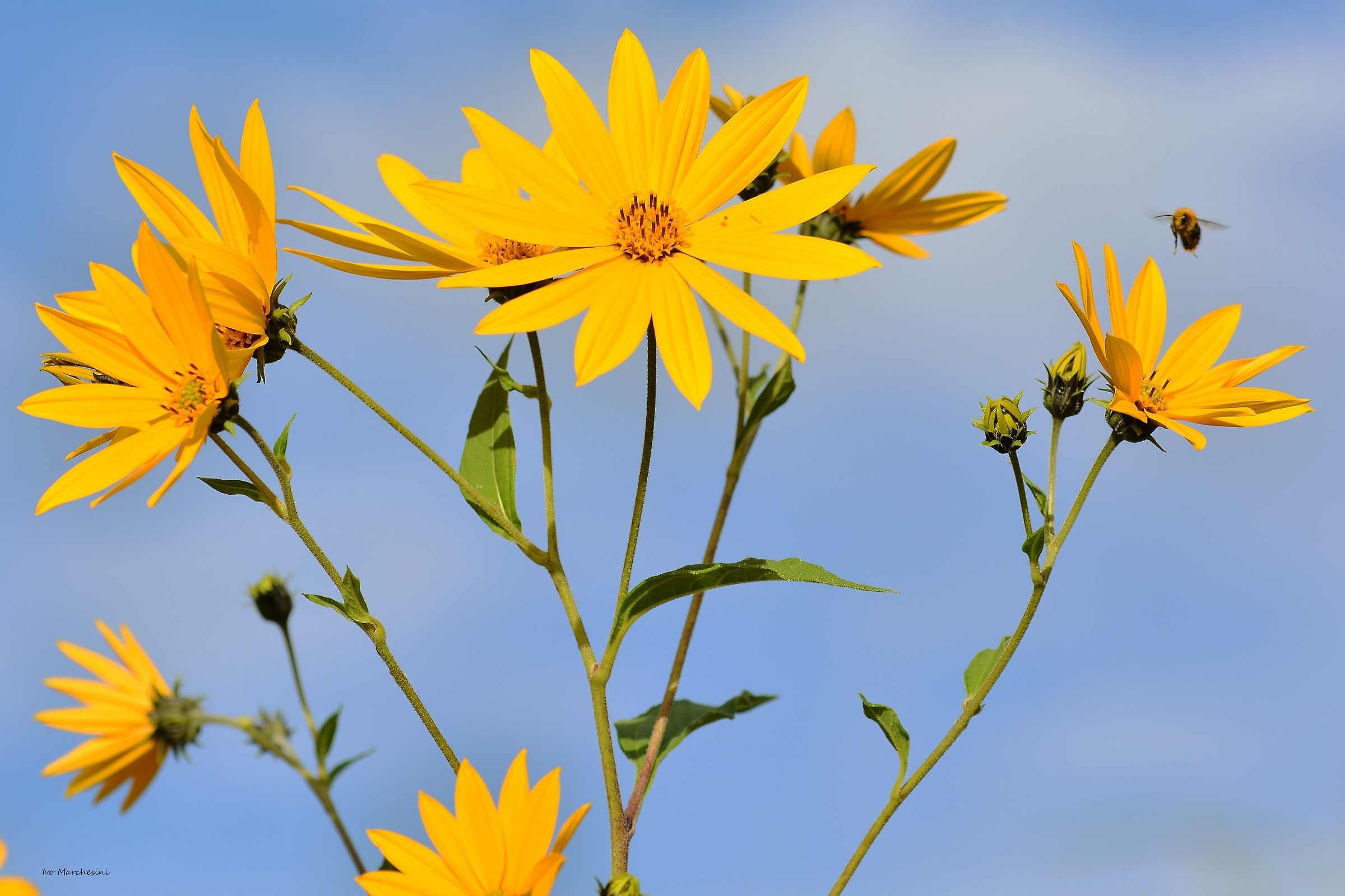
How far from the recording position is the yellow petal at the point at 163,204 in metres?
1.66

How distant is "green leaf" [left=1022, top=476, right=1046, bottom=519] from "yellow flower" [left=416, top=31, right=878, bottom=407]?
1.66 feet

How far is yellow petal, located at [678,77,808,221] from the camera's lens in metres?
1.64

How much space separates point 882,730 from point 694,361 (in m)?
0.68

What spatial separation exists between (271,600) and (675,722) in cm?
72

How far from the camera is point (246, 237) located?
1.69 metres

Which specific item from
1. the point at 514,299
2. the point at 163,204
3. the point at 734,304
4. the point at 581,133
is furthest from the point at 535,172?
the point at 163,204

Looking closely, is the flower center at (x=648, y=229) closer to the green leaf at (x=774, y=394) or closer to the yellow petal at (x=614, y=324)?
the yellow petal at (x=614, y=324)

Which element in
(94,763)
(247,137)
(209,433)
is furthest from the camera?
(247,137)

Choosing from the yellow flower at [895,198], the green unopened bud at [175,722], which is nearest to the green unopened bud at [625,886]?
the green unopened bud at [175,722]

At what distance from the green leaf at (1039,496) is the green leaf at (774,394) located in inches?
18.3

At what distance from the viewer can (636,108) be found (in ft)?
5.62

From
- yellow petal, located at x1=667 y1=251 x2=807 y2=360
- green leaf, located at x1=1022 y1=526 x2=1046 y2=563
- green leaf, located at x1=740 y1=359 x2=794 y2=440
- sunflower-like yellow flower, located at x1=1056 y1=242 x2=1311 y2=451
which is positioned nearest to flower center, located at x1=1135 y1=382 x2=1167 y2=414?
sunflower-like yellow flower, located at x1=1056 y1=242 x2=1311 y2=451

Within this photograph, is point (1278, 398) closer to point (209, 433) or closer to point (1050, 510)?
point (1050, 510)

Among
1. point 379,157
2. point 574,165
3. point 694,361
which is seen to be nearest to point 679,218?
point 574,165
